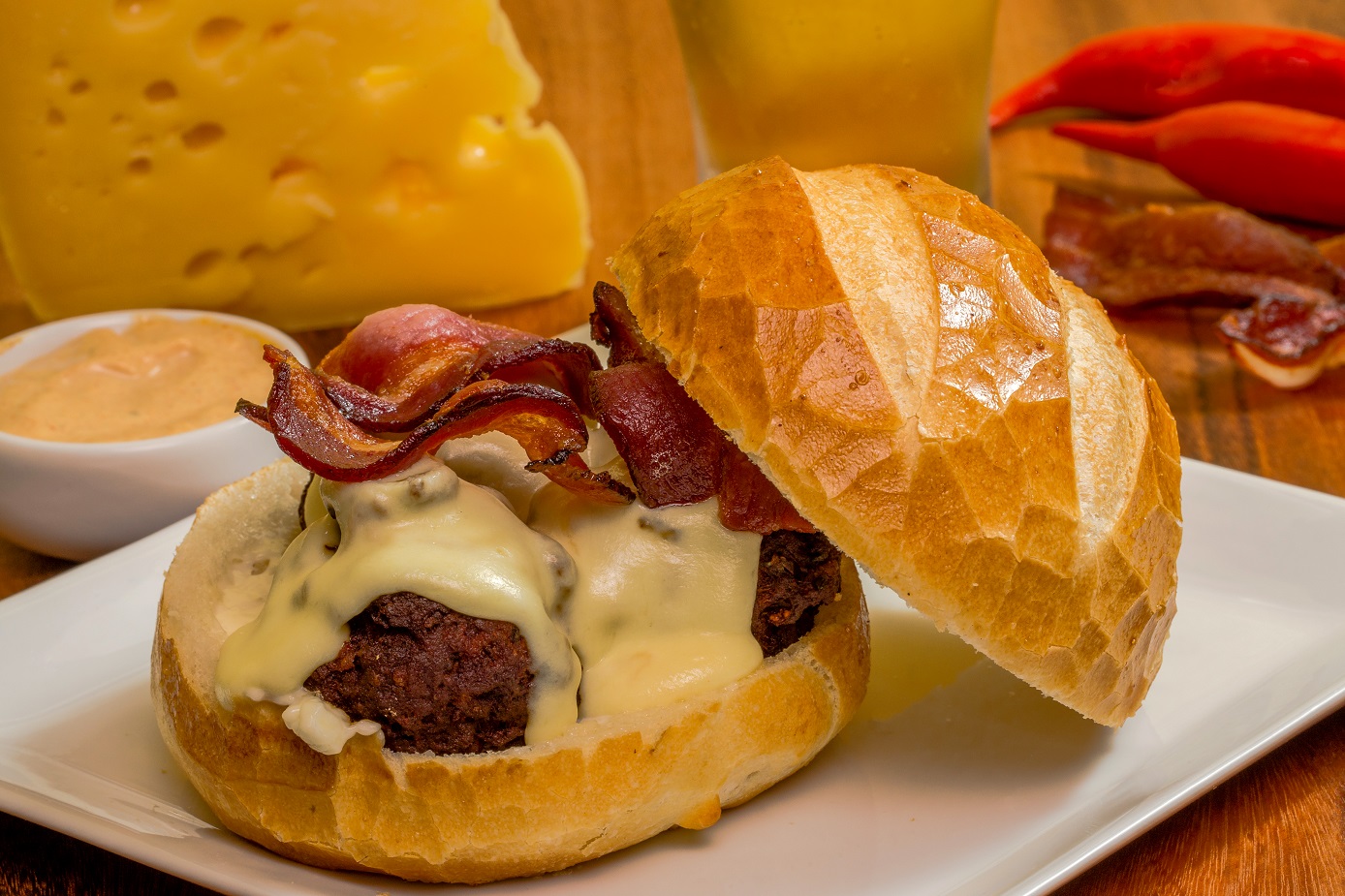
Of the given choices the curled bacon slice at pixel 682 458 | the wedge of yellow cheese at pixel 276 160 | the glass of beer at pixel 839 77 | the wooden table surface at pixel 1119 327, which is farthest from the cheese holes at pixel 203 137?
the curled bacon slice at pixel 682 458

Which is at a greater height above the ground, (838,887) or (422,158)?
(422,158)

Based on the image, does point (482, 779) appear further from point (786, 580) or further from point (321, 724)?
point (786, 580)

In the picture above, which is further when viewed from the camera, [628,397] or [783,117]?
[783,117]

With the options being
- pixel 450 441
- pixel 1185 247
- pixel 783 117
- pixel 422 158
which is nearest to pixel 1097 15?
pixel 1185 247

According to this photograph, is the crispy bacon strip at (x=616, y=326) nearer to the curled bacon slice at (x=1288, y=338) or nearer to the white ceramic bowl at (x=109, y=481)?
the white ceramic bowl at (x=109, y=481)

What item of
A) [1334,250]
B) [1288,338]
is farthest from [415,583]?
[1334,250]

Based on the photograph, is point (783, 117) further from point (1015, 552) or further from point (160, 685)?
point (160, 685)
